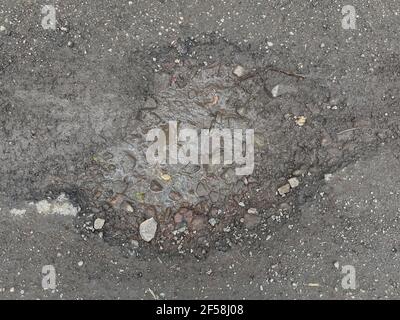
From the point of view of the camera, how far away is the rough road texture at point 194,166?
8.42ft

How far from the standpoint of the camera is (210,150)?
8.65ft

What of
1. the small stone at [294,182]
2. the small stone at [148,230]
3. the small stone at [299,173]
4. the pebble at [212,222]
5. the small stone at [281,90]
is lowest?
the small stone at [148,230]

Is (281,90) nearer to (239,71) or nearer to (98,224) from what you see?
(239,71)

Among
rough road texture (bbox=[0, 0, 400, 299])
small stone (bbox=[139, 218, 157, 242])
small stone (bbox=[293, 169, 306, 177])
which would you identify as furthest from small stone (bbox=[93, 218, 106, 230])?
small stone (bbox=[293, 169, 306, 177])

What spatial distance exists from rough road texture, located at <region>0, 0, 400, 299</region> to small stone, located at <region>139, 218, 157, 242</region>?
0.04 metres

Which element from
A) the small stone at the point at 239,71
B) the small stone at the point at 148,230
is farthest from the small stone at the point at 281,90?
the small stone at the point at 148,230

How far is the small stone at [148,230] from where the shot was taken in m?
2.63

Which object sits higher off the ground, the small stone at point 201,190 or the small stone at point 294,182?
the small stone at point 294,182

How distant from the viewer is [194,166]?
265 centimetres

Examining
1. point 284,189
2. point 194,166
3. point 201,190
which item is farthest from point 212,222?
point 284,189

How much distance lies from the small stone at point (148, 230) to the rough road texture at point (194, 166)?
4 centimetres

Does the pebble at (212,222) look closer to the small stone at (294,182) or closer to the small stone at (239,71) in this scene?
the small stone at (294,182)

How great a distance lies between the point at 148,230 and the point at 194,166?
0.47 metres
